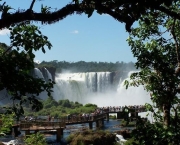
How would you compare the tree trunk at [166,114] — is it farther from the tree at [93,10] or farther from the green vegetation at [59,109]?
the green vegetation at [59,109]

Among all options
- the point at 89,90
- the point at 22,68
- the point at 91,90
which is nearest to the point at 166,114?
the point at 22,68

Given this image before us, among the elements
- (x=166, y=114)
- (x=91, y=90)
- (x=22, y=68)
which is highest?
(x=22, y=68)

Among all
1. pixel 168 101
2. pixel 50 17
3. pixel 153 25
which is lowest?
pixel 168 101

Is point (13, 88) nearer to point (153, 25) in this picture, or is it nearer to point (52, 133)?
point (153, 25)

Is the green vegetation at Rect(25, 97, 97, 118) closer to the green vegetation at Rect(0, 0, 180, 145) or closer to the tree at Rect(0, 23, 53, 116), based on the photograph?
the green vegetation at Rect(0, 0, 180, 145)

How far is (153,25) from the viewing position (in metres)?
6.82

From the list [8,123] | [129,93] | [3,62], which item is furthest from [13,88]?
[129,93]

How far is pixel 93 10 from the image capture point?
10.3 ft

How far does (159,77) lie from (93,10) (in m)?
3.15

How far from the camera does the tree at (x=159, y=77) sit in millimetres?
4777

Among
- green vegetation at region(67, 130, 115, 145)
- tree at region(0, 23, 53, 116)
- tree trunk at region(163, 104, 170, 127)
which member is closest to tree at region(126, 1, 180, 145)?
tree trunk at region(163, 104, 170, 127)

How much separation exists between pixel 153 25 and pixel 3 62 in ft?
13.2

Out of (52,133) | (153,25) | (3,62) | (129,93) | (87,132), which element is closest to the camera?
(3,62)

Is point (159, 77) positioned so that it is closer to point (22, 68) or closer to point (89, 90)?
point (22, 68)
